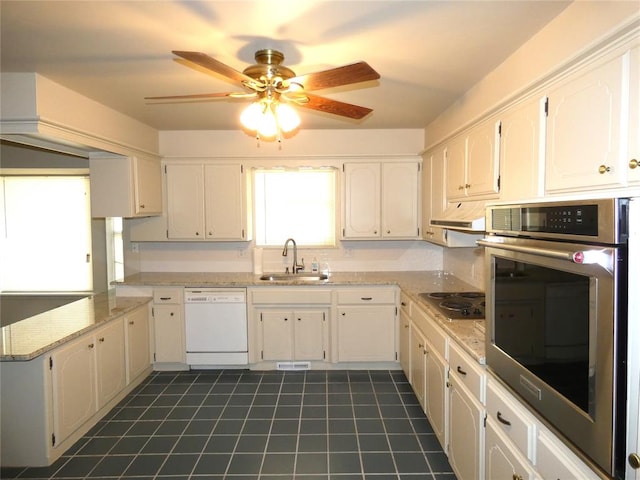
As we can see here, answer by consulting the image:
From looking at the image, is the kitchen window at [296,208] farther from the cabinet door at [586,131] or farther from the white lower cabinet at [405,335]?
the cabinet door at [586,131]

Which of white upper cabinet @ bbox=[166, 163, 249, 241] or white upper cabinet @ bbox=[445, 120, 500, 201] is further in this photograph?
white upper cabinet @ bbox=[166, 163, 249, 241]

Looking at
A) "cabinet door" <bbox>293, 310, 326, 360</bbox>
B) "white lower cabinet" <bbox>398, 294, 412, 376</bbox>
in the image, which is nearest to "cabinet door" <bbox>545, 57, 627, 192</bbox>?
A: "white lower cabinet" <bbox>398, 294, 412, 376</bbox>

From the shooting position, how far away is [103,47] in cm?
206

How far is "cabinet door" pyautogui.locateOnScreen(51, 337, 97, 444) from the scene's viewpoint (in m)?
2.37

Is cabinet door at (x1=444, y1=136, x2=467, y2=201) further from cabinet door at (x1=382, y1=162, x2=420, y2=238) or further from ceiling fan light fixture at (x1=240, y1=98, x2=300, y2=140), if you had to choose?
ceiling fan light fixture at (x1=240, y1=98, x2=300, y2=140)

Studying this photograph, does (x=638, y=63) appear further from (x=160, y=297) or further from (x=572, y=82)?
(x=160, y=297)

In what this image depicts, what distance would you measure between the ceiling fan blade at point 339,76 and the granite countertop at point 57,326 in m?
2.12

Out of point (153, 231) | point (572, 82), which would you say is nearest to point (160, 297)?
point (153, 231)

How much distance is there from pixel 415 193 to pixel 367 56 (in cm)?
204

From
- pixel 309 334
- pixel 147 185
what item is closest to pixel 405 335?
pixel 309 334

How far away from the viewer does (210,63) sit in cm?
160

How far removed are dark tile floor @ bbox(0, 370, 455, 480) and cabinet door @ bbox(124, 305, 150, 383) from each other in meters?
0.19

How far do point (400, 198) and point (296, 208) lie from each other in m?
1.15

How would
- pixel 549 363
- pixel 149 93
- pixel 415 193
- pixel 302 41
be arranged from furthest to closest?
pixel 415 193
pixel 149 93
pixel 302 41
pixel 549 363
